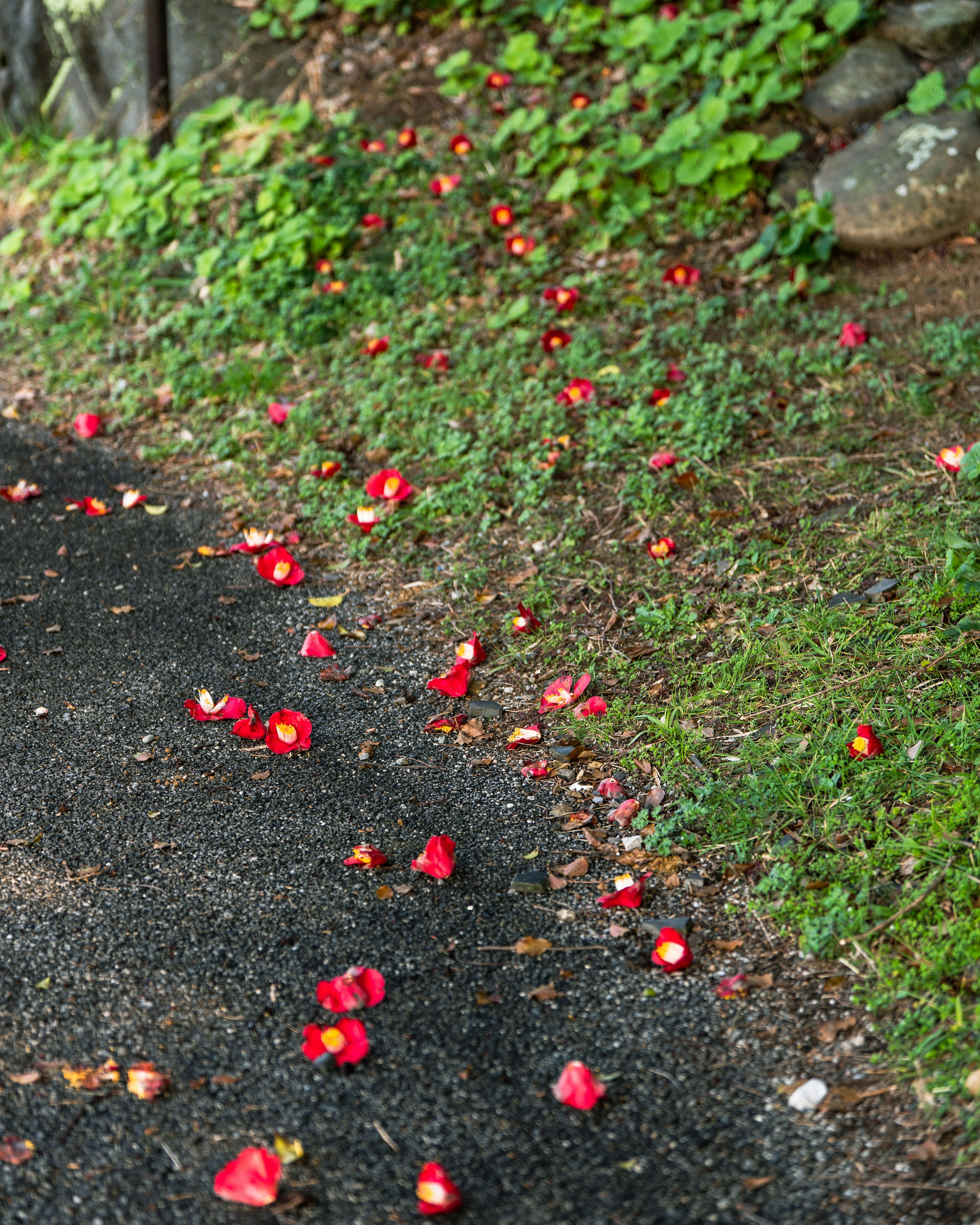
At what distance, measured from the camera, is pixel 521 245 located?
14.8 feet

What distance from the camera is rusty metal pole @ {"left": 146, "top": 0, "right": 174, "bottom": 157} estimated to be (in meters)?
5.43

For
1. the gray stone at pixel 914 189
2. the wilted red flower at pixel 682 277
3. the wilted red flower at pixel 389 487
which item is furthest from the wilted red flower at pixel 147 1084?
the gray stone at pixel 914 189

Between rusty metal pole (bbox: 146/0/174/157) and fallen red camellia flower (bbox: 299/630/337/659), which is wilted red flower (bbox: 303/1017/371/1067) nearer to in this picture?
fallen red camellia flower (bbox: 299/630/337/659)

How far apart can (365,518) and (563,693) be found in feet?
3.58

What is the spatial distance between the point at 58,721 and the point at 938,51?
4562 millimetres

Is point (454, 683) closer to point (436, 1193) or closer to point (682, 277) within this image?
point (436, 1193)

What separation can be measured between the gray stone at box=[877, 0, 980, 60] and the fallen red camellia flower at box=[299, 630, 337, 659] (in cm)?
389

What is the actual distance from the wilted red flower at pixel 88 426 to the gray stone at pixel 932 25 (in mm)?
3840

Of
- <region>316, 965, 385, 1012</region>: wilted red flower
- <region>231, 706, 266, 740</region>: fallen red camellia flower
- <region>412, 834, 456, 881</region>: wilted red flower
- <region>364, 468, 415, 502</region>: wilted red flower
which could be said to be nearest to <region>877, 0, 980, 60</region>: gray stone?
<region>364, 468, 415, 502</region>: wilted red flower

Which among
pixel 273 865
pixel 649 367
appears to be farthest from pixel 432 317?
pixel 273 865

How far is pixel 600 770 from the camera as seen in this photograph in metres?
2.42

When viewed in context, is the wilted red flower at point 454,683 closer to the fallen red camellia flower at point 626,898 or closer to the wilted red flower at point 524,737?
the wilted red flower at point 524,737

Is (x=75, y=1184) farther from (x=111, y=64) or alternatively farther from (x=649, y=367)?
(x=111, y=64)

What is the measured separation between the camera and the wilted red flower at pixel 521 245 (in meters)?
4.51
